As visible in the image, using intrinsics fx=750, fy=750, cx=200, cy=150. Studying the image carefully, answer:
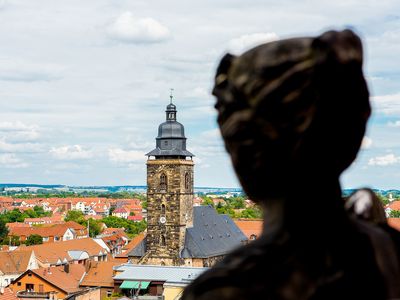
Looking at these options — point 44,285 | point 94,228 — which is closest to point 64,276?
point 44,285

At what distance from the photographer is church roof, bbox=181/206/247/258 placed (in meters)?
48.4

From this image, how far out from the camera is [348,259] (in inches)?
72.3

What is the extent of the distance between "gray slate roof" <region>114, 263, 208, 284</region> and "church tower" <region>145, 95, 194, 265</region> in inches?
198

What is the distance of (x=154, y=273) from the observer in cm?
4134

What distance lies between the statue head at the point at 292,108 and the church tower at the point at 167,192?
152ft

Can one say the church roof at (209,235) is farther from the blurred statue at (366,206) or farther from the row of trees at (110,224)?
the blurred statue at (366,206)

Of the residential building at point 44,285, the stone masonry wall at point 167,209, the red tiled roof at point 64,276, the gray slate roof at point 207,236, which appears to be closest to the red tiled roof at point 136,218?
the gray slate roof at point 207,236

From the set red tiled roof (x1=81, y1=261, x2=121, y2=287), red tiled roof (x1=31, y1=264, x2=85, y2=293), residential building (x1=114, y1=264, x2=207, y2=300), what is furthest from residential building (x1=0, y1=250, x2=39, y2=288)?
residential building (x1=114, y1=264, x2=207, y2=300)

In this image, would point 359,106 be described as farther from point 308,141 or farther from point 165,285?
point 165,285

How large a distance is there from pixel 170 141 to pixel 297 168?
47.1 m

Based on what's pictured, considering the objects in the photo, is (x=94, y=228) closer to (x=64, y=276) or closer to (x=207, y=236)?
(x=207, y=236)

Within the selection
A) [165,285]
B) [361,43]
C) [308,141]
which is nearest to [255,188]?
[308,141]

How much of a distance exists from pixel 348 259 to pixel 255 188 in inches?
11.4

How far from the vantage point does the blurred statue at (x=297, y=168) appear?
1753 millimetres
